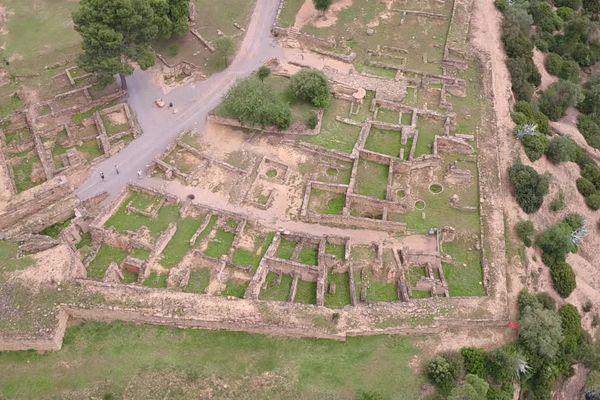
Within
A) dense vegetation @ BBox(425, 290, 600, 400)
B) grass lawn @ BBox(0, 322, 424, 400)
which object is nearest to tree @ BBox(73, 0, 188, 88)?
grass lawn @ BBox(0, 322, 424, 400)

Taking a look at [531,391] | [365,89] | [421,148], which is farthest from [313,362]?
[365,89]

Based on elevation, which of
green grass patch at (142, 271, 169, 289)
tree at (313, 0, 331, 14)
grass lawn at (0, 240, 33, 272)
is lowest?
green grass patch at (142, 271, 169, 289)

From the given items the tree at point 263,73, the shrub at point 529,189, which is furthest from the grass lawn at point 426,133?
the tree at point 263,73

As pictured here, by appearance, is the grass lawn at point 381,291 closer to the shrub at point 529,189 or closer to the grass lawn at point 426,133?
the grass lawn at point 426,133

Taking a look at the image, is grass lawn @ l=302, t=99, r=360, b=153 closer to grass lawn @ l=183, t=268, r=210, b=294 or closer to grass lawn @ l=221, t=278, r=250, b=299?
grass lawn @ l=221, t=278, r=250, b=299

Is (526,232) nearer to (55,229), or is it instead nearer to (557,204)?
(557,204)

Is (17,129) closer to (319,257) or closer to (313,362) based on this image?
(319,257)

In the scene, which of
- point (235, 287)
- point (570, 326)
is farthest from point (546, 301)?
point (235, 287)
